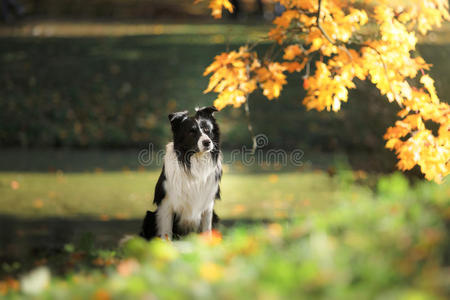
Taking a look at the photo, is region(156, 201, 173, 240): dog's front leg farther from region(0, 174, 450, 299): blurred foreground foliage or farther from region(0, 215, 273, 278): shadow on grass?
region(0, 174, 450, 299): blurred foreground foliage

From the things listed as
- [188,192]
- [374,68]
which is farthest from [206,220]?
[374,68]

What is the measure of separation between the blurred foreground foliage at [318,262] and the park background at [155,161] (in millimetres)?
13

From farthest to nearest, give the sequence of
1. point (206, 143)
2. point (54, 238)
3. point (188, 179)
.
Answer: point (54, 238)
point (188, 179)
point (206, 143)

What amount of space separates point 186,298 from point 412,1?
4094 mm

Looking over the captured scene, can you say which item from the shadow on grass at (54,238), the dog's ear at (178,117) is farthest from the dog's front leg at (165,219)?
the dog's ear at (178,117)

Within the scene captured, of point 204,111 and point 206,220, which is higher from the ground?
point 204,111

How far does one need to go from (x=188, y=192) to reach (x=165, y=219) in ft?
1.06

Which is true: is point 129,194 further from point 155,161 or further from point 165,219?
point 165,219

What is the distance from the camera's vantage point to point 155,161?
1075cm

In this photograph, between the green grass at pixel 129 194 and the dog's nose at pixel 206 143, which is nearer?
the dog's nose at pixel 206 143

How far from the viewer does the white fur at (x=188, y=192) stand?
5.00 metres

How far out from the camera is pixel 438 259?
105 inches

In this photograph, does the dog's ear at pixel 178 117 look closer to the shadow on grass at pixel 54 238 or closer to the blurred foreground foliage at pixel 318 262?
the shadow on grass at pixel 54 238

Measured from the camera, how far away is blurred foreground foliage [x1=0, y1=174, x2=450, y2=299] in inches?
96.7
